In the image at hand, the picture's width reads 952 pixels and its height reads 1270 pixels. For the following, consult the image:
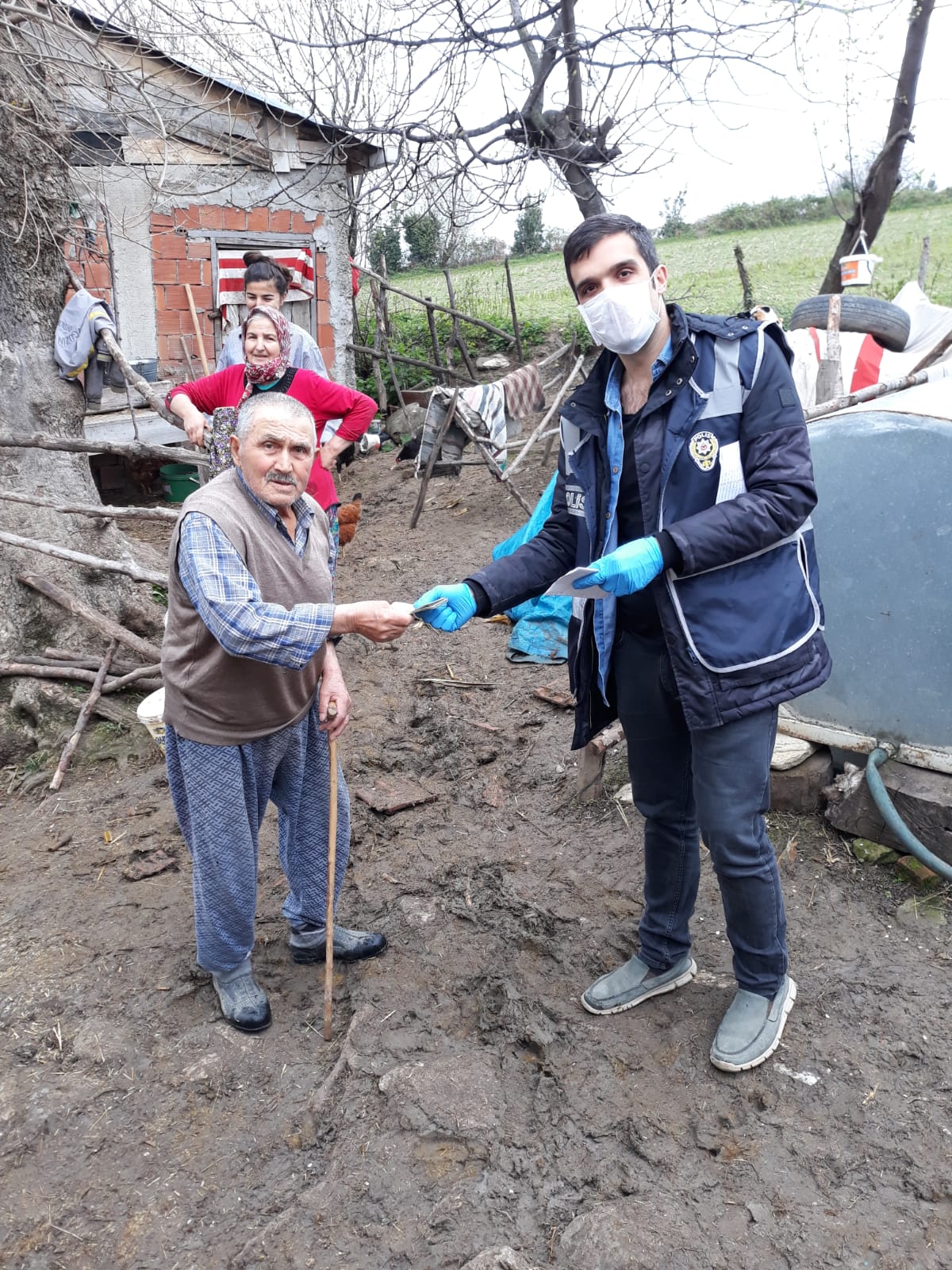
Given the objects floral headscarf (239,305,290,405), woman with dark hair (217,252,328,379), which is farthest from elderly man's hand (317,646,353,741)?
woman with dark hair (217,252,328,379)

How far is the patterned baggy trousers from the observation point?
2746 mm

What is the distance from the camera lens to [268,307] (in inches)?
164

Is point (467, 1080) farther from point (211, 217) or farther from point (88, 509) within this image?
point (211, 217)

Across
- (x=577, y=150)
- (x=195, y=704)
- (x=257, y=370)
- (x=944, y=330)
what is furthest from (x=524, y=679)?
(x=577, y=150)

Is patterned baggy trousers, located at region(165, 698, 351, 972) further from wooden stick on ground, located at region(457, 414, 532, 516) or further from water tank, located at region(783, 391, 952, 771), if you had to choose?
wooden stick on ground, located at region(457, 414, 532, 516)

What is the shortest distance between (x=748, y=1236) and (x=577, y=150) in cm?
788

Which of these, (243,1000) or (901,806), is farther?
(901,806)

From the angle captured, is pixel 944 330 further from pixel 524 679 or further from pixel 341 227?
pixel 341 227

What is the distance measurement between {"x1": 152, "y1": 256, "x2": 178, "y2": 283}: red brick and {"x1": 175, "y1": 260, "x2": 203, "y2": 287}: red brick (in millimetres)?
51

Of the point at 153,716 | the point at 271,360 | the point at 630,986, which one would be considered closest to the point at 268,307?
the point at 271,360

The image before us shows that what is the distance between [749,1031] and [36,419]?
16.3 ft

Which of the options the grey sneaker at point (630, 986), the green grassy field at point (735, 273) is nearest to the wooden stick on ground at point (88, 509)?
the grey sneaker at point (630, 986)

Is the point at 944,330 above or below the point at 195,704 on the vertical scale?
above

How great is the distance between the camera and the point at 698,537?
219cm
